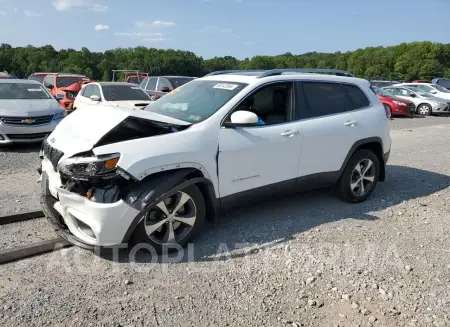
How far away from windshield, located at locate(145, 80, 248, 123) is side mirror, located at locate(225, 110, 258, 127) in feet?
0.74

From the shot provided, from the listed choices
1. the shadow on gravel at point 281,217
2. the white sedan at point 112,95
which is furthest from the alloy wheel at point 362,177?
the white sedan at point 112,95

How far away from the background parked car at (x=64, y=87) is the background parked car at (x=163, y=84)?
2733mm

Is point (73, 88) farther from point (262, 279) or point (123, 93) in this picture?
point (262, 279)

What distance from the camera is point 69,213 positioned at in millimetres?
3418

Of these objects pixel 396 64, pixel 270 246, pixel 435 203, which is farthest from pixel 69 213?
pixel 396 64

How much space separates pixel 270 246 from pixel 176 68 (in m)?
65.6

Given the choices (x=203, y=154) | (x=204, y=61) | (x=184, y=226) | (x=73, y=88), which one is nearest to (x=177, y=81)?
(x=73, y=88)

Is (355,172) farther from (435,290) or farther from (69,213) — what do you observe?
(69,213)

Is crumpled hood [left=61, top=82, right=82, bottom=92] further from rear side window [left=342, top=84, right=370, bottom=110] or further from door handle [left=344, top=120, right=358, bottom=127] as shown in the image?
door handle [left=344, top=120, right=358, bottom=127]

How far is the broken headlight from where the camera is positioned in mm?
3197

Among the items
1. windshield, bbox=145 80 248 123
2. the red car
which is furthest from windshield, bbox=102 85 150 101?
the red car

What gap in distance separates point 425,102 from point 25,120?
19.0 m

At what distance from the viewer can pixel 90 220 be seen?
3.24 meters

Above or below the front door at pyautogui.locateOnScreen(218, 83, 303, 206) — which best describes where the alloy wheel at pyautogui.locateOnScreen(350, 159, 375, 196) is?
below
